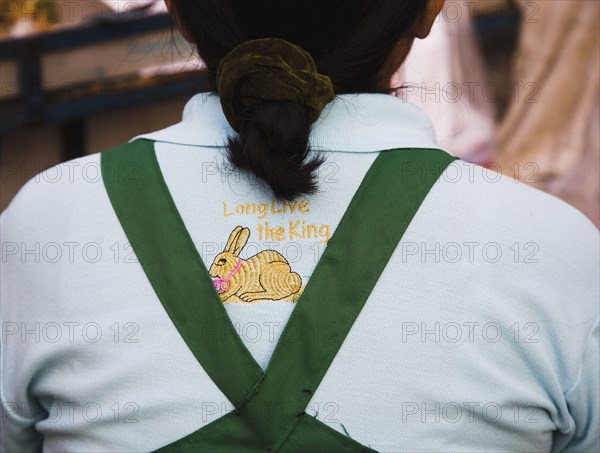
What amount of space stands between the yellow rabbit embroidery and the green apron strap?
0.8 inches

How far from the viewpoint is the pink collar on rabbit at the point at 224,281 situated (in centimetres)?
116

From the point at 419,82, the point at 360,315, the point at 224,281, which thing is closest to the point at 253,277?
the point at 224,281

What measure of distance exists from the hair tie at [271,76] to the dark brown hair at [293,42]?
0.06 feet

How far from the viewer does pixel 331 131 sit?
1226 millimetres

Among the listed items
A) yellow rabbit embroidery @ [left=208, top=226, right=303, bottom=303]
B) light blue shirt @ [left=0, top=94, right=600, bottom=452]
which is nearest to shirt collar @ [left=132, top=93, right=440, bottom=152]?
light blue shirt @ [left=0, top=94, right=600, bottom=452]

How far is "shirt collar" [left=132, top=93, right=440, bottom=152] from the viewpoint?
3.98 ft

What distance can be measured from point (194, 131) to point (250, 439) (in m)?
0.46

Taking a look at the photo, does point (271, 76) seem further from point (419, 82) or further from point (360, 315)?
point (419, 82)

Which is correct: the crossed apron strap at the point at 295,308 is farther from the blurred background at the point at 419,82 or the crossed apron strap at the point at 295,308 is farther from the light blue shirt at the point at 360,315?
the blurred background at the point at 419,82

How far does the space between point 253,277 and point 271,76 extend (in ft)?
0.90

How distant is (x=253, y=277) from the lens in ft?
3.79

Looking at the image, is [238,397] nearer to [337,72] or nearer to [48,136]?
[337,72]

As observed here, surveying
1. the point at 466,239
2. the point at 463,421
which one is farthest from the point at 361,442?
the point at 466,239

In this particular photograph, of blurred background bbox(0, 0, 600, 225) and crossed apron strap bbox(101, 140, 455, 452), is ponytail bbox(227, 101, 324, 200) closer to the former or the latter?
crossed apron strap bbox(101, 140, 455, 452)
